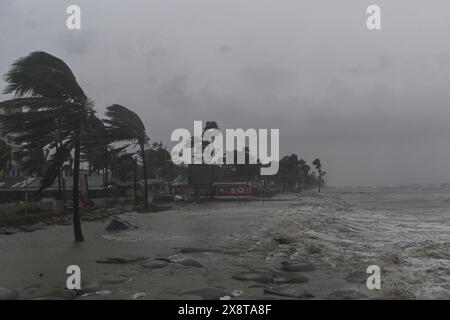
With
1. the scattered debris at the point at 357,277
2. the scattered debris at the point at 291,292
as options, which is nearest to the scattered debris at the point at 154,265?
the scattered debris at the point at 291,292

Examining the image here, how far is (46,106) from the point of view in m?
18.0

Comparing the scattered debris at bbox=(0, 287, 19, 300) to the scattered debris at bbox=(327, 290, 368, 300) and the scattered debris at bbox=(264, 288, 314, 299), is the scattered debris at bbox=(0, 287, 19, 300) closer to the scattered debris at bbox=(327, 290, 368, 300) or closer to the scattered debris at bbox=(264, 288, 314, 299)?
the scattered debris at bbox=(264, 288, 314, 299)

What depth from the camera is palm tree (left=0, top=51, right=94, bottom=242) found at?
57.8ft

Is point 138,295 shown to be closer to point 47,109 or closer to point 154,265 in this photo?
point 154,265

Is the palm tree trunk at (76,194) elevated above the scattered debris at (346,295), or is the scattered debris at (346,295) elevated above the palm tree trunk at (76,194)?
the palm tree trunk at (76,194)

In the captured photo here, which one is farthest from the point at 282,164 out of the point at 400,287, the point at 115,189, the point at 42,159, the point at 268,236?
the point at 400,287

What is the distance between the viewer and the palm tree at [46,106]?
17609 mm

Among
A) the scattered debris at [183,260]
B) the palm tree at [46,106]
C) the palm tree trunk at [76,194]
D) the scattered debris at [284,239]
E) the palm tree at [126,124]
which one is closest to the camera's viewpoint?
the scattered debris at [183,260]

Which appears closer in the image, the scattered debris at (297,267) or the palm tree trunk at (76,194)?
the scattered debris at (297,267)

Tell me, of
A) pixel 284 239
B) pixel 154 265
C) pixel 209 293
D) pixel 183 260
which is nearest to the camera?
pixel 209 293

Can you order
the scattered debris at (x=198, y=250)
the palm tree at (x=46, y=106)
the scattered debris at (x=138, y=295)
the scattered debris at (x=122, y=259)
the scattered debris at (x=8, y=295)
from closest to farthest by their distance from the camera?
the scattered debris at (x=8, y=295), the scattered debris at (x=138, y=295), the scattered debris at (x=122, y=259), the scattered debris at (x=198, y=250), the palm tree at (x=46, y=106)

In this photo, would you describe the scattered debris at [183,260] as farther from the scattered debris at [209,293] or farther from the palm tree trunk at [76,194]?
the palm tree trunk at [76,194]

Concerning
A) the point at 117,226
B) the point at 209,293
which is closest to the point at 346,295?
the point at 209,293
